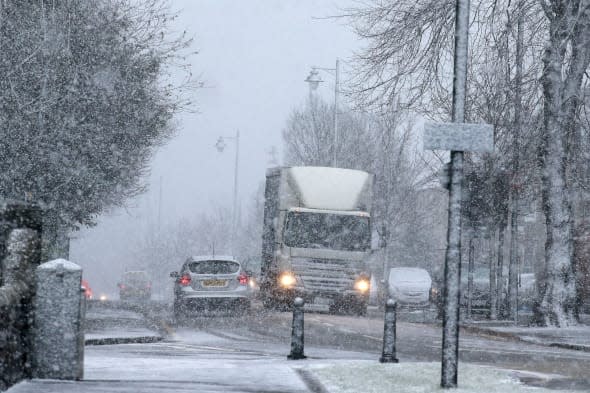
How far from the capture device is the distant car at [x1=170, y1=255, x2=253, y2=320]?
28234 mm

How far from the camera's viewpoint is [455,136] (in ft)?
36.4

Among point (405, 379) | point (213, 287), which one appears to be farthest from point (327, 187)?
point (405, 379)

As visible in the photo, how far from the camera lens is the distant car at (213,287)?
2823 cm

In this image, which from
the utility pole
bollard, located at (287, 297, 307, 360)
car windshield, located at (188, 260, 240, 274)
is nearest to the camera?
bollard, located at (287, 297, 307, 360)

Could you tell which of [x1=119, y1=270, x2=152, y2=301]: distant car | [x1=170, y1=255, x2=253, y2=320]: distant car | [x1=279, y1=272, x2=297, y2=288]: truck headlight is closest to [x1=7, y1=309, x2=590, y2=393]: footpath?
[x1=170, y1=255, x2=253, y2=320]: distant car

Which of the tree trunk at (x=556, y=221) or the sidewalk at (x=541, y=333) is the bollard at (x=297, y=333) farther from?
the tree trunk at (x=556, y=221)

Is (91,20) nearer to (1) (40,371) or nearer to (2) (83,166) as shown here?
(2) (83,166)

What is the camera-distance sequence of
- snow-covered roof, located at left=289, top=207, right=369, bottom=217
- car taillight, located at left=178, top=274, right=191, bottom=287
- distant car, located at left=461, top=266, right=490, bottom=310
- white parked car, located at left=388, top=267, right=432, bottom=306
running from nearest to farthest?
car taillight, located at left=178, top=274, right=191, bottom=287
snow-covered roof, located at left=289, top=207, right=369, bottom=217
distant car, located at left=461, top=266, right=490, bottom=310
white parked car, located at left=388, top=267, right=432, bottom=306

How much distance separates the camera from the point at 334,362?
14008mm

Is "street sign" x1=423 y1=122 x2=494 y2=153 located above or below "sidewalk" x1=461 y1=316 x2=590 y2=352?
above

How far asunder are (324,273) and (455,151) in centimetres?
1831

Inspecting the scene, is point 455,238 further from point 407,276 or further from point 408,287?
point 407,276

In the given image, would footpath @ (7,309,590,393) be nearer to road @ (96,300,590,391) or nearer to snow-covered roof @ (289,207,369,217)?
road @ (96,300,590,391)

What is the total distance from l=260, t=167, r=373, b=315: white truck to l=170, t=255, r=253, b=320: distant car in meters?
1.36
